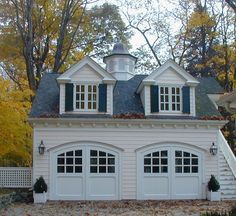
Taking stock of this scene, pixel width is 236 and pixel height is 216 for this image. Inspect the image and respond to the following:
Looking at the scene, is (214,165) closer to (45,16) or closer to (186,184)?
(186,184)

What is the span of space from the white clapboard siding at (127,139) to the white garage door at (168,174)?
0.32 meters

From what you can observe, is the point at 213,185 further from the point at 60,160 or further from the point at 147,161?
the point at 60,160

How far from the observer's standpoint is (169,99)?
788 inches

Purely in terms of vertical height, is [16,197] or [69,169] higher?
[69,169]

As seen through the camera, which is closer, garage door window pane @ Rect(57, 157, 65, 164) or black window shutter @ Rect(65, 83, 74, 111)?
garage door window pane @ Rect(57, 157, 65, 164)

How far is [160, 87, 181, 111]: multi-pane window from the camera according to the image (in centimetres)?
1997

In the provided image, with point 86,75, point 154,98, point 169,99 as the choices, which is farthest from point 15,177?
point 169,99

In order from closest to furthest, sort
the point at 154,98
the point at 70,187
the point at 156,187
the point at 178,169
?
the point at 70,187 < the point at 156,187 < the point at 178,169 < the point at 154,98

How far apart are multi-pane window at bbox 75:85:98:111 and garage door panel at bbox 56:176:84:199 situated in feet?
9.70

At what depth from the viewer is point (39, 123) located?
18844 millimetres

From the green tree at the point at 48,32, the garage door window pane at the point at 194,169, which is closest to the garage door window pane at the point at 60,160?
the garage door window pane at the point at 194,169

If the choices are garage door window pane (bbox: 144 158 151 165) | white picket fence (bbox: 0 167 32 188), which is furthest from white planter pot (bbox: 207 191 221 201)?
white picket fence (bbox: 0 167 32 188)

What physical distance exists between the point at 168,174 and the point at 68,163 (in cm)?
417

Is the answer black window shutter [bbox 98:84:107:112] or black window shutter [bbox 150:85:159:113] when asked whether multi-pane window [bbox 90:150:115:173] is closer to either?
black window shutter [bbox 98:84:107:112]
